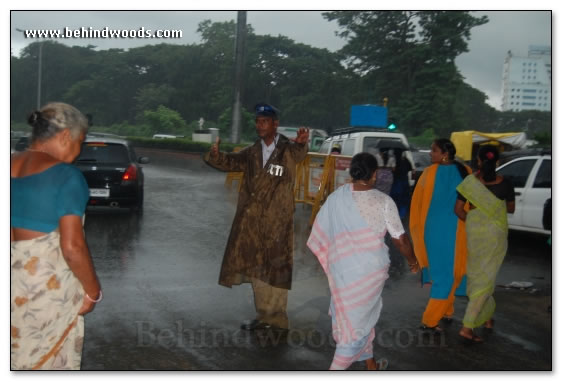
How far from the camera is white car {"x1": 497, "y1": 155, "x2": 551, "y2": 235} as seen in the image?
1153 centimetres

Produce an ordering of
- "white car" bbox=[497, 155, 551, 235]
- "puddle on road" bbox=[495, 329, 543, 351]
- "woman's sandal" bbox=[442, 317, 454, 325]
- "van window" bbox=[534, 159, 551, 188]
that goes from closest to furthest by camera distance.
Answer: "puddle on road" bbox=[495, 329, 543, 351] < "woman's sandal" bbox=[442, 317, 454, 325] < "white car" bbox=[497, 155, 551, 235] < "van window" bbox=[534, 159, 551, 188]

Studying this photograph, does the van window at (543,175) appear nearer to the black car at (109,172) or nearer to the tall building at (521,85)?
the black car at (109,172)

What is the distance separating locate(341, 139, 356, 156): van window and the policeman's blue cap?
35.5 ft

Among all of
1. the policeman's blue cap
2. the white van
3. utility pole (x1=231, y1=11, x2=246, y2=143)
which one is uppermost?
utility pole (x1=231, y1=11, x2=246, y2=143)

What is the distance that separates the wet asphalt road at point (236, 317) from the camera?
5223 mm

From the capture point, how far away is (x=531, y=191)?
38.7 feet

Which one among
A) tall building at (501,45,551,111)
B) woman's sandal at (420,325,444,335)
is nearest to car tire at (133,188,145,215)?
woman's sandal at (420,325,444,335)

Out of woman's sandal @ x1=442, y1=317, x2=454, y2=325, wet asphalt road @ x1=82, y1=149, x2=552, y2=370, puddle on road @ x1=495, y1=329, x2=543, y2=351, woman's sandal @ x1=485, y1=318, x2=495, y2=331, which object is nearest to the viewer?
wet asphalt road @ x1=82, y1=149, x2=552, y2=370

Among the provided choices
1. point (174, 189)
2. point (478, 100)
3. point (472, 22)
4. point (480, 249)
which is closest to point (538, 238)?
point (480, 249)

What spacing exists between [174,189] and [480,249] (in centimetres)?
1501

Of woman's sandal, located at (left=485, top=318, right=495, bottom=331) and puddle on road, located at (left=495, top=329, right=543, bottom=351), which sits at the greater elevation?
woman's sandal, located at (left=485, top=318, right=495, bottom=331)

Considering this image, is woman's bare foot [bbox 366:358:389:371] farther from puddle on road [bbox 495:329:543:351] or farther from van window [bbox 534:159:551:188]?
van window [bbox 534:159:551:188]

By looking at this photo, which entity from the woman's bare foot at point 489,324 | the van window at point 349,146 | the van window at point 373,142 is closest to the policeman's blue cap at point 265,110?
the woman's bare foot at point 489,324

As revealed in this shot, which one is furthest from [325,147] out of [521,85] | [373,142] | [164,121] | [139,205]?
[521,85]
